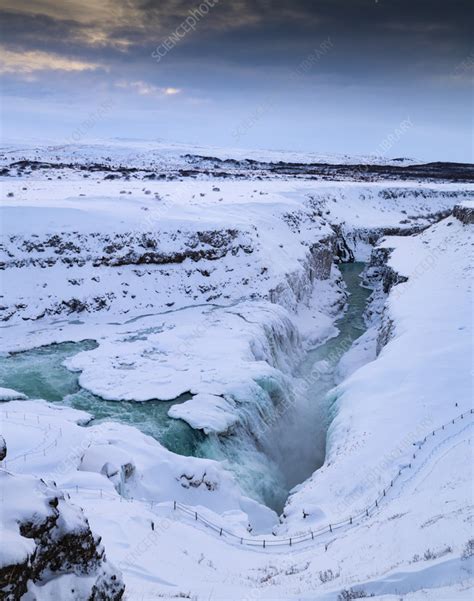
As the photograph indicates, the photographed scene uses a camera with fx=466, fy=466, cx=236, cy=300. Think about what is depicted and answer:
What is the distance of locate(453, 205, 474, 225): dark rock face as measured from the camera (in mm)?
46375

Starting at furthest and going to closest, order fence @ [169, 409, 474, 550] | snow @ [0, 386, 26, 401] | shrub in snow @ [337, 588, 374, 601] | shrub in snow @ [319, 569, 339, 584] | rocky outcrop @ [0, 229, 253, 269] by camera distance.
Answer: rocky outcrop @ [0, 229, 253, 269]
snow @ [0, 386, 26, 401]
fence @ [169, 409, 474, 550]
shrub in snow @ [319, 569, 339, 584]
shrub in snow @ [337, 588, 374, 601]

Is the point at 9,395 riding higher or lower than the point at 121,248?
lower

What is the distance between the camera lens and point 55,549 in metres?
7.20

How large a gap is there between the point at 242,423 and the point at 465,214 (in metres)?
37.9

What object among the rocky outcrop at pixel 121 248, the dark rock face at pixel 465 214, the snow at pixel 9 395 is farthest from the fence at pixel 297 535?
the dark rock face at pixel 465 214

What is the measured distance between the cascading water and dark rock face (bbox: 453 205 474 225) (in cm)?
2879

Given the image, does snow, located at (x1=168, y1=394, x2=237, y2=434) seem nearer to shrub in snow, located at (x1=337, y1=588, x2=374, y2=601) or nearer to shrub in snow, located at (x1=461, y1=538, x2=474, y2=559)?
shrub in snow, located at (x1=337, y1=588, x2=374, y2=601)

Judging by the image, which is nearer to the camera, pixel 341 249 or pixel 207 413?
pixel 207 413

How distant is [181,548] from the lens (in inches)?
462

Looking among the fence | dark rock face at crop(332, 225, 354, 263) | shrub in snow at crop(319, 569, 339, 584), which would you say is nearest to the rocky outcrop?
the fence

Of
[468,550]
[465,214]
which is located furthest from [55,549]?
[465,214]

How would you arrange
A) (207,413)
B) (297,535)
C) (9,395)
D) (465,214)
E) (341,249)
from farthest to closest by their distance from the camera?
1. (341,249)
2. (465,214)
3. (207,413)
4. (9,395)
5. (297,535)

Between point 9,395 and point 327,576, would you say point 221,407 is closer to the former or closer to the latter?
point 9,395

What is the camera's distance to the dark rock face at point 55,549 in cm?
657
